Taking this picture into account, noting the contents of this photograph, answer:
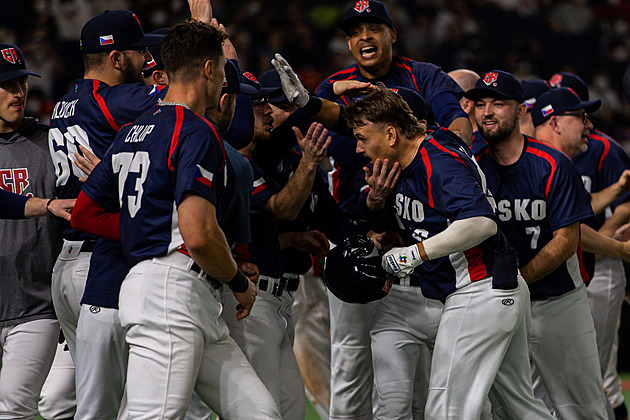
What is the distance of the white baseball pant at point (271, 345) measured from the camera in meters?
4.73

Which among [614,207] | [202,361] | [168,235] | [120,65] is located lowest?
[614,207]

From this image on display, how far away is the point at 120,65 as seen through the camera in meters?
4.83

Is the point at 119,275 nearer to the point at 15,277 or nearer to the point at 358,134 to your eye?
the point at 15,277

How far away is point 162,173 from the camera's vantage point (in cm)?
358

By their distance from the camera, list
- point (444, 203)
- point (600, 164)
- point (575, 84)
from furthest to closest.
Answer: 1. point (575, 84)
2. point (600, 164)
3. point (444, 203)

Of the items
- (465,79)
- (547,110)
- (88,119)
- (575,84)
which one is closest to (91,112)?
(88,119)

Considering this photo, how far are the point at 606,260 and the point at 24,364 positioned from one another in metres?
4.75

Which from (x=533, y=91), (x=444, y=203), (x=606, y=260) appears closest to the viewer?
(x=444, y=203)

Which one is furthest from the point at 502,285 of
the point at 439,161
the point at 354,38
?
the point at 354,38

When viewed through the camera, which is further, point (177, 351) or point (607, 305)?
point (607, 305)

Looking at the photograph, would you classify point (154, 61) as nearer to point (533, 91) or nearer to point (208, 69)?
point (208, 69)

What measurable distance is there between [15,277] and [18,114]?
3.36ft

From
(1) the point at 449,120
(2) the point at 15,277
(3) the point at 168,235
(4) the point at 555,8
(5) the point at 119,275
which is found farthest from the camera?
(4) the point at 555,8

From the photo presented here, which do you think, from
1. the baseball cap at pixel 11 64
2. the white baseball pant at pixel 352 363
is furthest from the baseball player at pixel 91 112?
the white baseball pant at pixel 352 363
